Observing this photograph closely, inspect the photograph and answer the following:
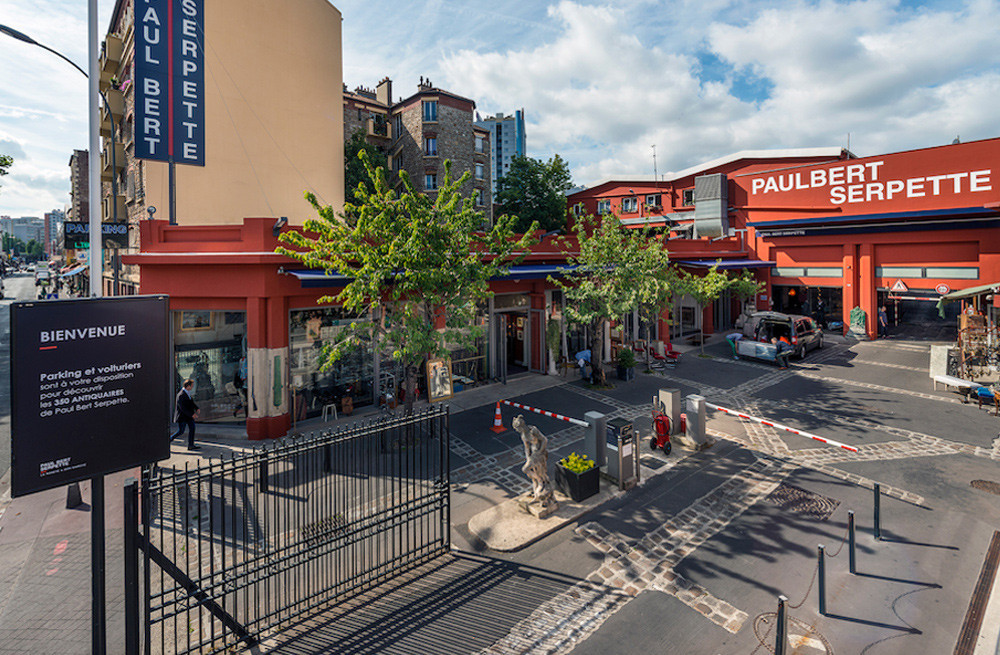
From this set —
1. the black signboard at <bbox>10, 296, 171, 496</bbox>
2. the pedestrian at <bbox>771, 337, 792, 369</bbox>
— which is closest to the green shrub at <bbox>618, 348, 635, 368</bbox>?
the pedestrian at <bbox>771, 337, 792, 369</bbox>

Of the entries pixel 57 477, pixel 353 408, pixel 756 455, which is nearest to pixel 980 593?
pixel 756 455

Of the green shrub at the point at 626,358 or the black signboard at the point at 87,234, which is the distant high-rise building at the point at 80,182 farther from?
the green shrub at the point at 626,358

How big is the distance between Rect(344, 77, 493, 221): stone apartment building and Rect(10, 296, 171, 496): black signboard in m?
39.9

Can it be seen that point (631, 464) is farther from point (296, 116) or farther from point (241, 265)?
point (296, 116)

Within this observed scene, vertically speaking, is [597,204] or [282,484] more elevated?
[597,204]

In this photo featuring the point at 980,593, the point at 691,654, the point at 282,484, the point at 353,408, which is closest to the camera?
the point at 691,654

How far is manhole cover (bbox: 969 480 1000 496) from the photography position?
32.8 ft

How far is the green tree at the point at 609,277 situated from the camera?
17.2 metres

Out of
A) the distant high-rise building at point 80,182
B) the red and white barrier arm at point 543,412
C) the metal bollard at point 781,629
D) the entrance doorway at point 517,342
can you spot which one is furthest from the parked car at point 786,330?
the distant high-rise building at point 80,182

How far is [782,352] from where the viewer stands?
69.5ft

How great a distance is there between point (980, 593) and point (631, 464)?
17.2 ft

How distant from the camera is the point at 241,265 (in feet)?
42.9

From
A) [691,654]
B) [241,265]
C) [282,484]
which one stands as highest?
[241,265]

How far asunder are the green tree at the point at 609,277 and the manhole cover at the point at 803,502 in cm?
794
